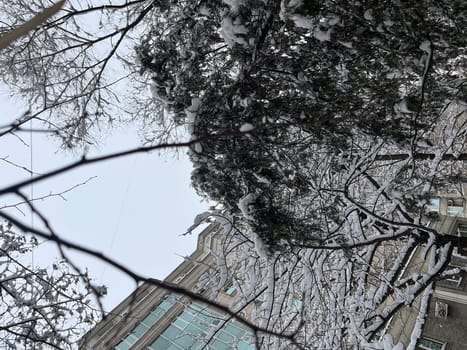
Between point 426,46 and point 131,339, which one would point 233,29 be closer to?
point 426,46

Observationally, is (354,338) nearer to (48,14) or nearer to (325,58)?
(325,58)

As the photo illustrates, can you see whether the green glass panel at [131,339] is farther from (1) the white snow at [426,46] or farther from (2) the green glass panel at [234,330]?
(1) the white snow at [426,46]

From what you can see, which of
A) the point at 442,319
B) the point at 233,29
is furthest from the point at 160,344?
the point at 233,29

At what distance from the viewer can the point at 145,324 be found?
14172 mm

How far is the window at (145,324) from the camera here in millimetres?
13633

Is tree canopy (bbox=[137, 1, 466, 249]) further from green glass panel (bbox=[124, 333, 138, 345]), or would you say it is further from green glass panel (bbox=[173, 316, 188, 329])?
green glass panel (bbox=[124, 333, 138, 345])

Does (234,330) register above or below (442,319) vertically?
below

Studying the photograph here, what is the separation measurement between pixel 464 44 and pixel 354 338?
4439 millimetres

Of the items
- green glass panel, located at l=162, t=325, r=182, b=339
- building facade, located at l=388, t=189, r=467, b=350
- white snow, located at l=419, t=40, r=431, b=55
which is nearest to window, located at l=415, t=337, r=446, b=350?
building facade, located at l=388, t=189, r=467, b=350

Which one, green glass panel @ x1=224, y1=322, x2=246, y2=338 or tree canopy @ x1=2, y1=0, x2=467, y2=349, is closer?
tree canopy @ x1=2, y1=0, x2=467, y2=349

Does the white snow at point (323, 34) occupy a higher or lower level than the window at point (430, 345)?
lower

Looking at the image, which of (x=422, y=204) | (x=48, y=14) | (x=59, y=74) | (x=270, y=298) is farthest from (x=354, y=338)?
(x=59, y=74)

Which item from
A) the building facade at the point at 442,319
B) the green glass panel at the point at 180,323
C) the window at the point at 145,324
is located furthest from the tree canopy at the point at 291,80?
the green glass panel at the point at 180,323

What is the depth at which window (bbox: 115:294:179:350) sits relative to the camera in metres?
13.6
